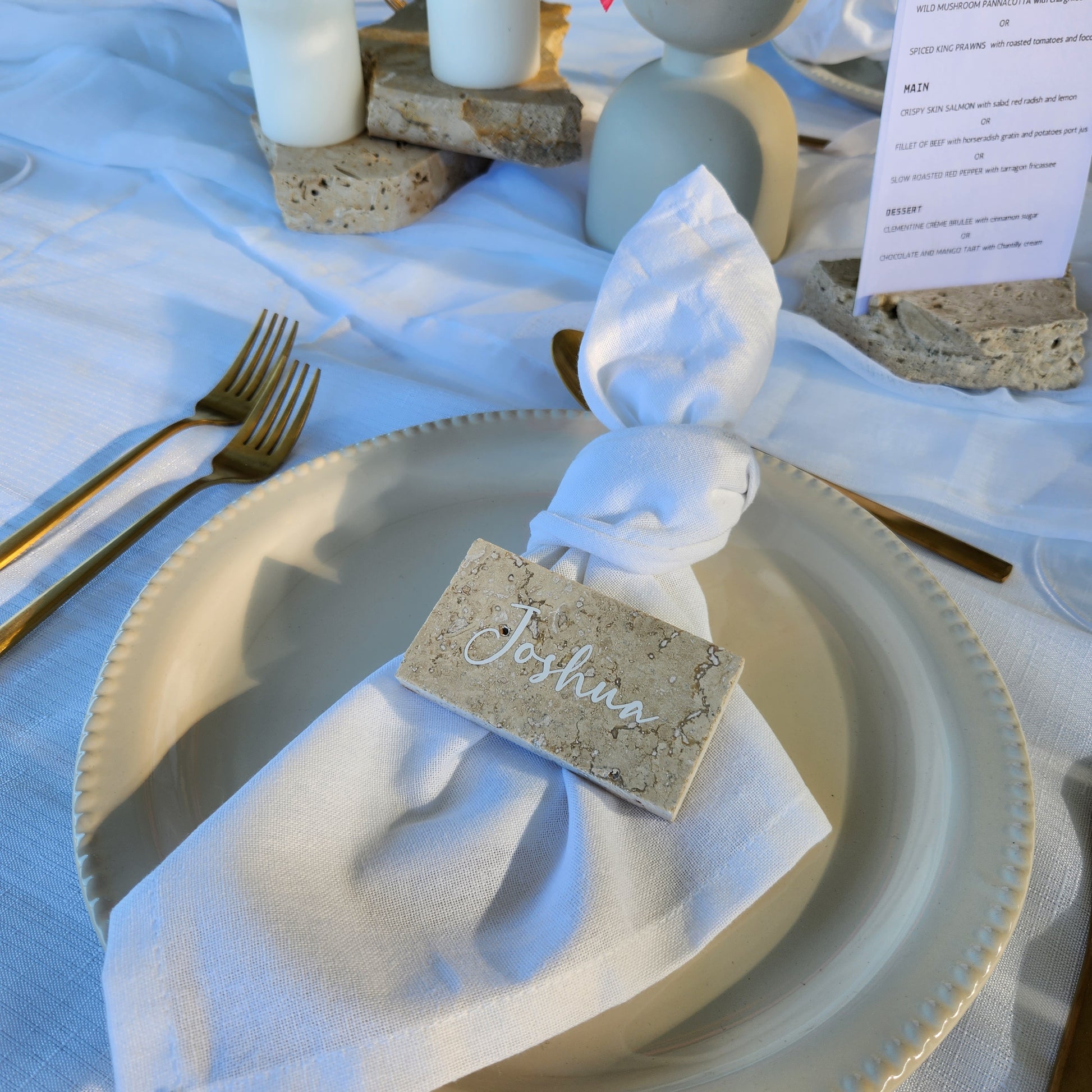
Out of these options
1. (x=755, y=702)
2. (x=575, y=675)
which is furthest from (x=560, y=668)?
(x=755, y=702)

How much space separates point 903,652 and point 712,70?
1.51ft

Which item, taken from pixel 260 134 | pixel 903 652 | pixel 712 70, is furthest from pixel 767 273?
pixel 260 134

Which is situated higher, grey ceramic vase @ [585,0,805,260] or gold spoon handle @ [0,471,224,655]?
grey ceramic vase @ [585,0,805,260]

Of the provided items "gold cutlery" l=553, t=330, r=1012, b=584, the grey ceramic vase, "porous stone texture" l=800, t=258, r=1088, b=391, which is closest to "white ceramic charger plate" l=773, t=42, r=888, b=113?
the grey ceramic vase

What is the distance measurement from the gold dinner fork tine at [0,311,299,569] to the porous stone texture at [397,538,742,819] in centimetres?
27

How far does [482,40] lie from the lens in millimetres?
740

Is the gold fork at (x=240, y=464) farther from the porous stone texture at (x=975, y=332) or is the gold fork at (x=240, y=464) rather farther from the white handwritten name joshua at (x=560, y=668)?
the porous stone texture at (x=975, y=332)

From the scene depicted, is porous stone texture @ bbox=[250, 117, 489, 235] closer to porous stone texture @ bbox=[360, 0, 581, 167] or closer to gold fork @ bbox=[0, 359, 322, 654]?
porous stone texture @ bbox=[360, 0, 581, 167]

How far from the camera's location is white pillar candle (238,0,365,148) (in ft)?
2.32

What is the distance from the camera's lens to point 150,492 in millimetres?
550

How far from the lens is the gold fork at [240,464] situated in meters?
0.46

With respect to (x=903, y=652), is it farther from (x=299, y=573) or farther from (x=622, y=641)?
(x=299, y=573)

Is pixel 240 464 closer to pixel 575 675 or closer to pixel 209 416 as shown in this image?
pixel 209 416

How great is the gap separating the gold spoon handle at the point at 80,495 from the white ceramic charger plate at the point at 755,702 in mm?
121
